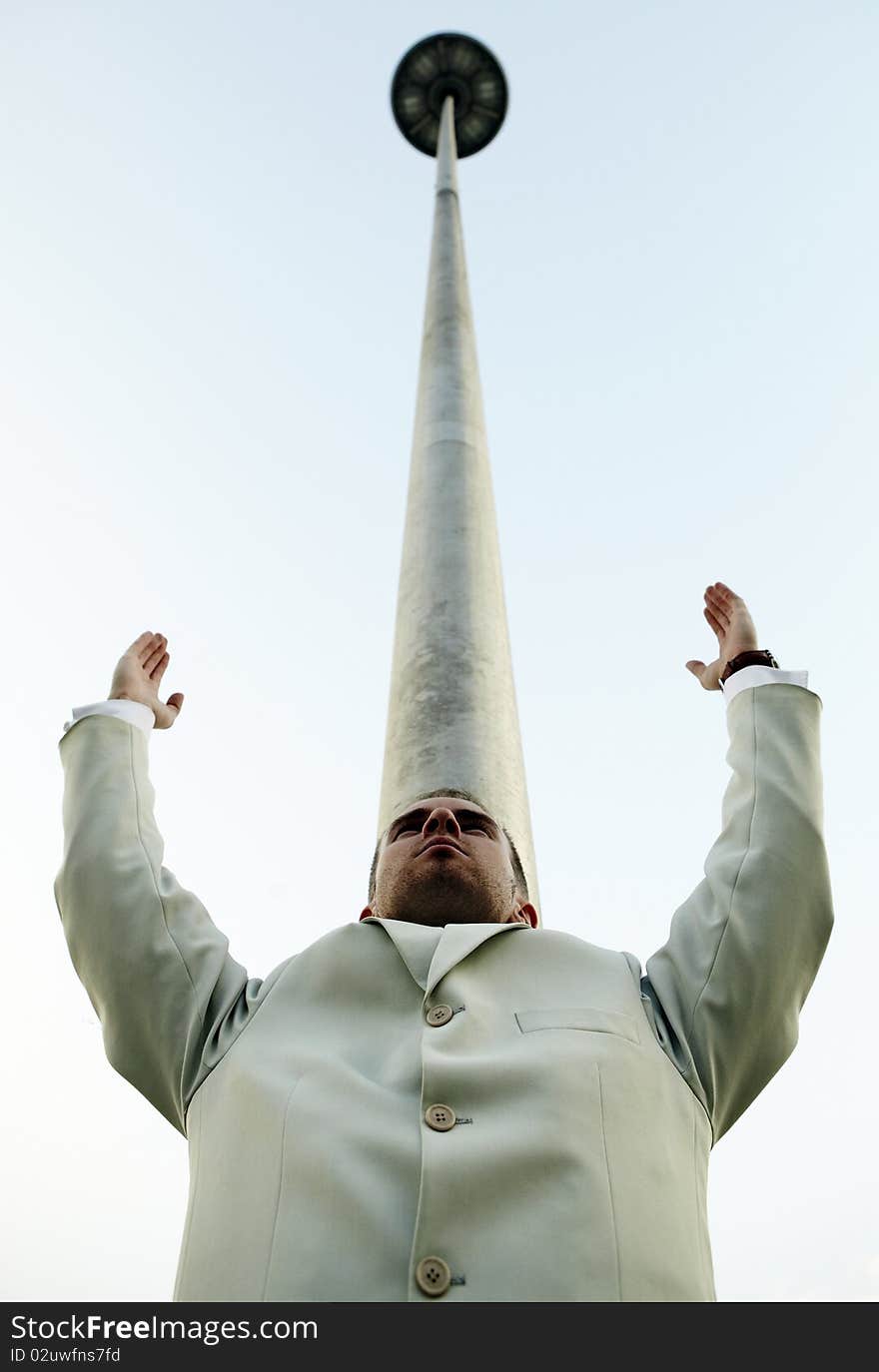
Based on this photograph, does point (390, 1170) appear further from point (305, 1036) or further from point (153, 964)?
point (153, 964)

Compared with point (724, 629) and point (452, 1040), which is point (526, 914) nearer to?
point (724, 629)

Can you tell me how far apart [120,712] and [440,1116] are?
8.08 feet

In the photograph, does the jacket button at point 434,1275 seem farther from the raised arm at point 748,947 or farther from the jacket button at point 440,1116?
the raised arm at point 748,947

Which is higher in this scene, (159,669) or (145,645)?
(145,645)

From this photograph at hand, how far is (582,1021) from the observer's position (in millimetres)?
4598

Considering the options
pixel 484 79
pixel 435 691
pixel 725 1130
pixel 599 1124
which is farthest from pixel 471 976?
pixel 484 79

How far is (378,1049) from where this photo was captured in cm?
455

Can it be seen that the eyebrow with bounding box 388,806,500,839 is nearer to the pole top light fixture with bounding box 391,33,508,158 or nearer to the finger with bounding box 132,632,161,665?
the finger with bounding box 132,632,161,665

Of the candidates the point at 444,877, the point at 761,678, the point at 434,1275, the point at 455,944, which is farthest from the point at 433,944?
the point at 761,678

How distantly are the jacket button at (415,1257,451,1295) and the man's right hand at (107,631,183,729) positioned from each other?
2.96m

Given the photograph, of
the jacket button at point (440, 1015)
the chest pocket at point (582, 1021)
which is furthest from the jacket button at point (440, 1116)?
the chest pocket at point (582, 1021)

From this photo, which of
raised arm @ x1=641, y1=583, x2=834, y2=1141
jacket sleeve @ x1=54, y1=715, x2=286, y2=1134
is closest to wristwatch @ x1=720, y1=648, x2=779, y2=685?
raised arm @ x1=641, y1=583, x2=834, y2=1141

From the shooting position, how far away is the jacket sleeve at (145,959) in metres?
4.82
